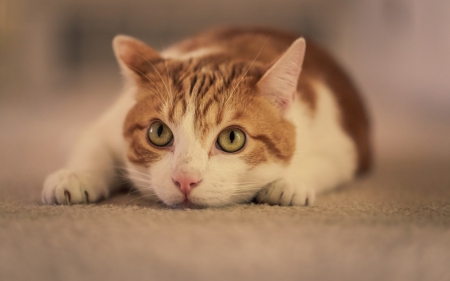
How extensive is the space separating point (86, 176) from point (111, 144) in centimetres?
25

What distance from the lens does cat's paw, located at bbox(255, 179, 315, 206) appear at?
1255 millimetres

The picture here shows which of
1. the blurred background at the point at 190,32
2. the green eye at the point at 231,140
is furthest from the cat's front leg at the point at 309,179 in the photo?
the blurred background at the point at 190,32

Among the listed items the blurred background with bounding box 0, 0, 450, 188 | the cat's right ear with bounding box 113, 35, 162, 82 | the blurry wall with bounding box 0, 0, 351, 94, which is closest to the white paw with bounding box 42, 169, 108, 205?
the cat's right ear with bounding box 113, 35, 162, 82

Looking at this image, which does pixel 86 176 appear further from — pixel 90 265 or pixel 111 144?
pixel 90 265

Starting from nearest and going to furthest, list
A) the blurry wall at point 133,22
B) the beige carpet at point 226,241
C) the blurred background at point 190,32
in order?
the beige carpet at point 226,241
the blurred background at point 190,32
the blurry wall at point 133,22

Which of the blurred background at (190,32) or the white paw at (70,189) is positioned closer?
the white paw at (70,189)

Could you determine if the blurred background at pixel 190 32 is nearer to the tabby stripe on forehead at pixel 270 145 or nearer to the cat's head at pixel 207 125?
the cat's head at pixel 207 125

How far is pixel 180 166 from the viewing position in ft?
3.72

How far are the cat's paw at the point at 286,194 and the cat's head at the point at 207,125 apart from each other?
27 mm

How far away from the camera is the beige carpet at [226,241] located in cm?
82

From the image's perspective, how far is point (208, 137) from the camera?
1193 mm

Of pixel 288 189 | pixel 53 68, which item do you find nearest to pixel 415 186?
pixel 288 189

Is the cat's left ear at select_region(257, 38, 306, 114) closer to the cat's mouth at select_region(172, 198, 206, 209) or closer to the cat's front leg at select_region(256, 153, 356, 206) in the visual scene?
the cat's front leg at select_region(256, 153, 356, 206)

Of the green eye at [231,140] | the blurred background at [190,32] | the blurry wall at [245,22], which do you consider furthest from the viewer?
the blurry wall at [245,22]
